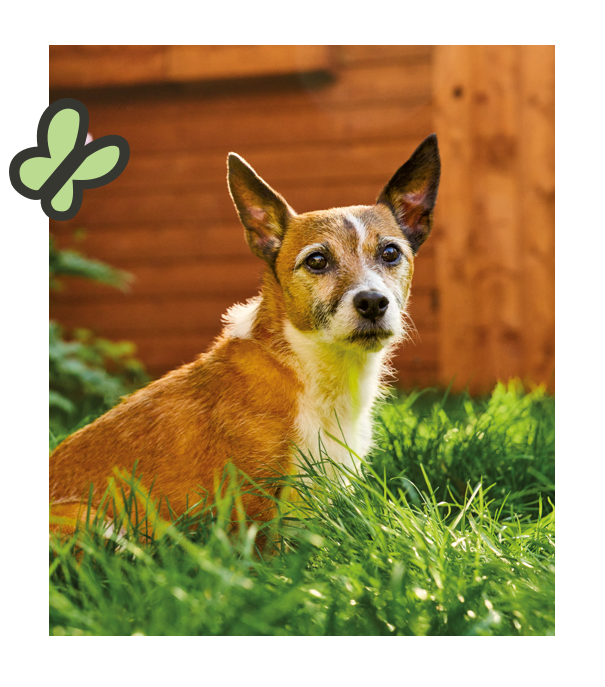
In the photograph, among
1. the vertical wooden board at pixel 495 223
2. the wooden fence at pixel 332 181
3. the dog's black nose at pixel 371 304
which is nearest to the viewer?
the dog's black nose at pixel 371 304

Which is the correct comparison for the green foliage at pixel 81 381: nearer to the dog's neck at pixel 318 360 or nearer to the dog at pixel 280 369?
the dog at pixel 280 369

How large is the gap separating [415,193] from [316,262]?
22.9 inches

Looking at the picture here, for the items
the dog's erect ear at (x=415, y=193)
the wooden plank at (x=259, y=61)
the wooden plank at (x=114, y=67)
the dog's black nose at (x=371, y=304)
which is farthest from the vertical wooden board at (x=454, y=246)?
the dog's black nose at (x=371, y=304)

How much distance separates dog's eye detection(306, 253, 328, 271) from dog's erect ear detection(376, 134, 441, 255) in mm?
453

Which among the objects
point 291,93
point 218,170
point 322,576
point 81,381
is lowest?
point 322,576

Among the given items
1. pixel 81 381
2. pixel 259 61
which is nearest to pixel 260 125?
pixel 259 61

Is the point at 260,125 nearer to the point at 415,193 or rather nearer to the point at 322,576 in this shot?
the point at 415,193

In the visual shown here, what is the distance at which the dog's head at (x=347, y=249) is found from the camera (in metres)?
2.24

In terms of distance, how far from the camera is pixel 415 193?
8.46 ft

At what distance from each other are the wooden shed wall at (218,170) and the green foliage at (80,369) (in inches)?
15.9

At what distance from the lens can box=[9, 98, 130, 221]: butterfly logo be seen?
1.82 m

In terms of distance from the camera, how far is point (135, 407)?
8.08 feet

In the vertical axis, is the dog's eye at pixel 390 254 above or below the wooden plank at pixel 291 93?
below

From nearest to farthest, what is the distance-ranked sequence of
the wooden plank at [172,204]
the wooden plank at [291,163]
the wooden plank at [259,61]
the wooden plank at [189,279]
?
1. the wooden plank at [259,61]
2. the wooden plank at [291,163]
3. the wooden plank at [172,204]
4. the wooden plank at [189,279]
